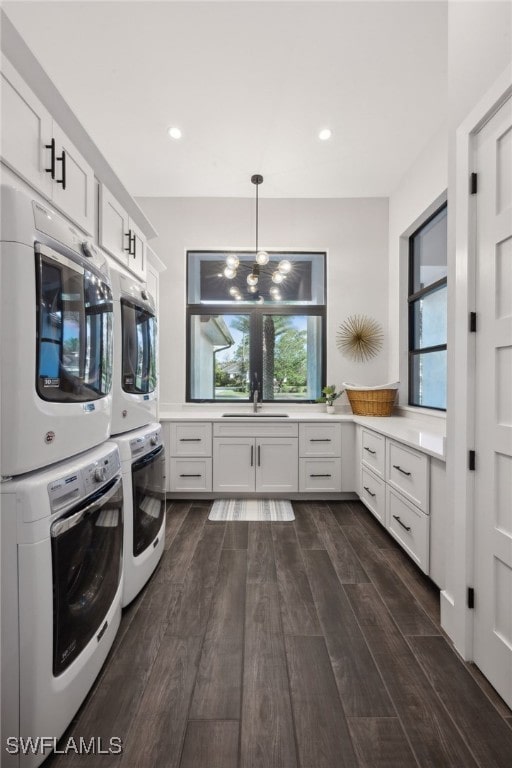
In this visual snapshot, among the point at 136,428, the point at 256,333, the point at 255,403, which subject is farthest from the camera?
the point at 256,333

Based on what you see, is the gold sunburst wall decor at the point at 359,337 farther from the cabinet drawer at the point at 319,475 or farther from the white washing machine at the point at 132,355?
the white washing machine at the point at 132,355

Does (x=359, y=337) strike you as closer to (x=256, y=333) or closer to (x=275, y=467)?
(x=256, y=333)

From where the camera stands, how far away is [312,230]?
3.88 meters

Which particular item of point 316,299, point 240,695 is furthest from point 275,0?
point 240,695

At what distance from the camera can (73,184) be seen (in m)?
1.60

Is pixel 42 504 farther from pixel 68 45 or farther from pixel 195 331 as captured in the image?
pixel 195 331

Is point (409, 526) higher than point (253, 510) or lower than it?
higher

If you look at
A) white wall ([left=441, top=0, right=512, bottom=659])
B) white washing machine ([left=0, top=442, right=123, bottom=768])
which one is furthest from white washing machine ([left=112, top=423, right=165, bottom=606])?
white wall ([left=441, top=0, right=512, bottom=659])

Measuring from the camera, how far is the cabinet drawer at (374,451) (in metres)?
2.62

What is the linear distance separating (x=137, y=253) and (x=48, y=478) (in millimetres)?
1917

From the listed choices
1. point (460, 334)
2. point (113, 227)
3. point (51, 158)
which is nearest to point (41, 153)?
point (51, 158)

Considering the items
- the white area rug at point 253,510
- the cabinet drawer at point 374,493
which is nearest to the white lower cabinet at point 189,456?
the white area rug at point 253,510

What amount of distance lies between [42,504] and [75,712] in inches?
30.1

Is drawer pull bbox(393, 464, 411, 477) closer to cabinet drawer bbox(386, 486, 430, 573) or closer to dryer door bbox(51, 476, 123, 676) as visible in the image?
cabinet drawer bbox(386, 486, 430, 573)
